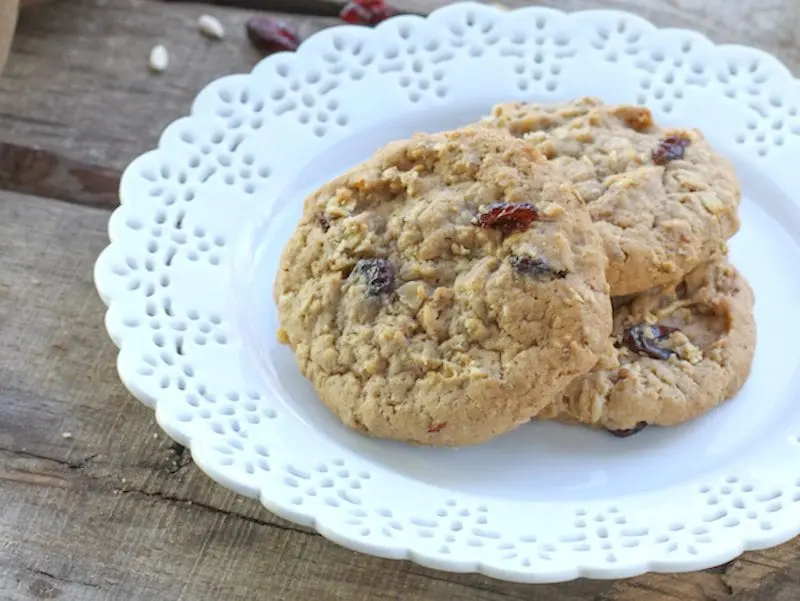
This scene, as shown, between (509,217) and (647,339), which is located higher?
(509,217)

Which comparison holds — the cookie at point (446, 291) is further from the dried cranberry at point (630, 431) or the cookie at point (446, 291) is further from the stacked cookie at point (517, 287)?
the dried cranberry at point (630, 431)

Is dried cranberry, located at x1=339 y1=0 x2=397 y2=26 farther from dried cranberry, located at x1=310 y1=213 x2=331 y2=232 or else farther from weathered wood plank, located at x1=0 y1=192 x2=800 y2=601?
weathered wood plank, located at x1=0 y1=192 x2=800 y2=601

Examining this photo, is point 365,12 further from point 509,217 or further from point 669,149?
point 509,217

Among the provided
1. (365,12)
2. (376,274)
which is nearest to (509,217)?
(376,274)

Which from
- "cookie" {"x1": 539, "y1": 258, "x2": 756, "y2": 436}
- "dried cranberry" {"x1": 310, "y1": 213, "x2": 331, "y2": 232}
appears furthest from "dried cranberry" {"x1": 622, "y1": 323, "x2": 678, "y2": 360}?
"dried cranberry" {"x1": 310, "y1": 213, "x2": 331, "y2": 232}

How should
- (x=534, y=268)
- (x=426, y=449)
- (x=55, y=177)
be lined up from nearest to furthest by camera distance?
1. (x=534, y=268)
2. (x=426, y=449)
3. (x=55, y=177)

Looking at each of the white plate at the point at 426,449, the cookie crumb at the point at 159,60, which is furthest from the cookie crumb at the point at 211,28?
the white plate at the point at 426,449

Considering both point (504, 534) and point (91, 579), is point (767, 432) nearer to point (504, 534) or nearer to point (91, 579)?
point (504, 534)

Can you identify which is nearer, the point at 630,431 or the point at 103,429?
the point at 630,431
